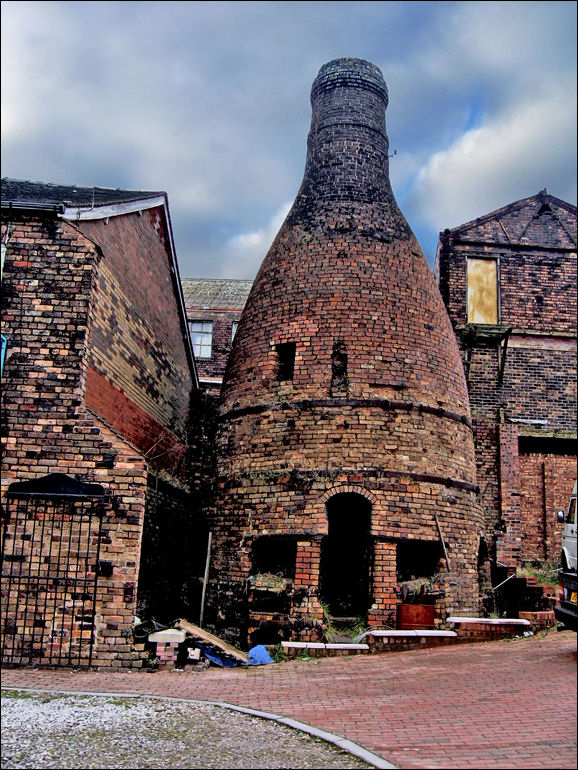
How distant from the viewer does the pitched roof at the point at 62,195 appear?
11.0 m

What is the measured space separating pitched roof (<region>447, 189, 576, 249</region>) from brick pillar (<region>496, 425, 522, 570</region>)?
535 cm

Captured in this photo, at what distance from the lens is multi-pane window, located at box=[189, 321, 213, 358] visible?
25.8 metres

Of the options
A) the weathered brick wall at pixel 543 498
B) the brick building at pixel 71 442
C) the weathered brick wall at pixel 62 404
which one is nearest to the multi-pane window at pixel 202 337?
the weathered brick wall at pixel 543 498

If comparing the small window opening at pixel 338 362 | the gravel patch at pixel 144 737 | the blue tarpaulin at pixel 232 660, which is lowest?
the blue tarpaulin at pixel 232 660

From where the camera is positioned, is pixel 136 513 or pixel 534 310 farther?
pixel 534 310

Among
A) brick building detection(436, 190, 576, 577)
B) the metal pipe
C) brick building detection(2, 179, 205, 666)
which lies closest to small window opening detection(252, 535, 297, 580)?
the metal pipe

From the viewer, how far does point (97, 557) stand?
9.54m

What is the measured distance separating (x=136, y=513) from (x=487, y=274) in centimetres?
1284

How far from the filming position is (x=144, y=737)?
607cm

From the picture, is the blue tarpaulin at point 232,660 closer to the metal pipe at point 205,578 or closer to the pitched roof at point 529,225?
the metal pipe at point 205,578

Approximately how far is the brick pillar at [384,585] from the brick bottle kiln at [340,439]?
21 millimetres

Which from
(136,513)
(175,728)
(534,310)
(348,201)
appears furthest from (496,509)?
(175,728)

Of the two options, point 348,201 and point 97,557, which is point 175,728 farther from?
point 348,201

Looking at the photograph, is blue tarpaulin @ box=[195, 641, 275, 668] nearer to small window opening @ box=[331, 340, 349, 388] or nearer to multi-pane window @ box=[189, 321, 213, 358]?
small window opening @ box=[331, 340, 349, 388]
